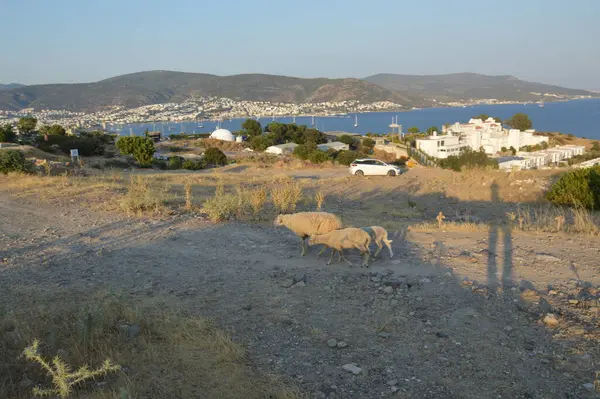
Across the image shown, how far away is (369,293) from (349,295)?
0.33m

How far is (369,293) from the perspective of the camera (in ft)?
23.5

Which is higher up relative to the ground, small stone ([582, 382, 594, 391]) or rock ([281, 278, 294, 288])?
rock ([281, 278, 294, 288])

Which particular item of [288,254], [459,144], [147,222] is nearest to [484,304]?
[288,254]

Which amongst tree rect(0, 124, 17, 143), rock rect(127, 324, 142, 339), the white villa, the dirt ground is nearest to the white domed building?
the white villa

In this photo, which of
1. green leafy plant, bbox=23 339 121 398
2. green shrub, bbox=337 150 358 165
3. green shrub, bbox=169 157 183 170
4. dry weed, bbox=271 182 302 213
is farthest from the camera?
green shrub, bbox=337 150 358 165

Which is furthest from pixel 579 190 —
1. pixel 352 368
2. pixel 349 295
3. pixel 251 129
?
pixel 251 129

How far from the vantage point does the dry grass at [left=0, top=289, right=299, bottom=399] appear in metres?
4.79

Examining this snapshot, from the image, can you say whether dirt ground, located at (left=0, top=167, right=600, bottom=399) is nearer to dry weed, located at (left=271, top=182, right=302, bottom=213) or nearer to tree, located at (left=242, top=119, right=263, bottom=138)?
dry weed, located at (left=271, top=182, right=302, bottom=213)

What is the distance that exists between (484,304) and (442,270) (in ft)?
5.11

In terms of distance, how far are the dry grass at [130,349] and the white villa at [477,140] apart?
66499mm

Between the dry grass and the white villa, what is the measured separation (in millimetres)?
66499

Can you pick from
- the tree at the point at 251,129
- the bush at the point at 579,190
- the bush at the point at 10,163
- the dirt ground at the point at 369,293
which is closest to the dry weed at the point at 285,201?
the dirt ground at the point at 369,293

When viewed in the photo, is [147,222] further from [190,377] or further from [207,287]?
[190,377]

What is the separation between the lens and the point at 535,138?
79.6 meters
